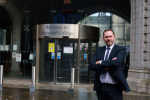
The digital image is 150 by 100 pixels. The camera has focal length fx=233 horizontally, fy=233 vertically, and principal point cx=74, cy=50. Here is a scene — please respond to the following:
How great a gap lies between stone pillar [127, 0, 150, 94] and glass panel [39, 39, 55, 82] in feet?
13.7

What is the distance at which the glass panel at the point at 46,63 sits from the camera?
39.8 feet

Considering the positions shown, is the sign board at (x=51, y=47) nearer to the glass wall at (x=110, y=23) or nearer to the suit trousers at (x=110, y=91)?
the glass wall at (x=110, y=23)

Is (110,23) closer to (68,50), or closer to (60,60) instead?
(68,50)

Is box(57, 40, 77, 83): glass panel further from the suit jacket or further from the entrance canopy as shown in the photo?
the suit jacket

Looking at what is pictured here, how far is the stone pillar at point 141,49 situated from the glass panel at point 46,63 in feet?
13.7

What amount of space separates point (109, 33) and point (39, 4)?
1166 centimetres

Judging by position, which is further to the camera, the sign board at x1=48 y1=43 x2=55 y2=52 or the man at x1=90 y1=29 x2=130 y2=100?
the sign board at x1=48 y1=43 x2=55 y2=52

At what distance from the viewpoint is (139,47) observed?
9891mm

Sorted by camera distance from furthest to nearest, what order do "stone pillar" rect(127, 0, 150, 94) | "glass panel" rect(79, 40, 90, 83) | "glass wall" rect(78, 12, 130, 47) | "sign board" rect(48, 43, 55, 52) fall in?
"glass wall" rect(78, 12, 130, 47) < "glass panel" rect(79, 40, 90, 83) < "sign board" rect(48, 43, 55, 52) < "stone pillar" rect(127, 0, 150, 94)

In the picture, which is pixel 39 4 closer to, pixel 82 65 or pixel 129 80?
pixel 82 65

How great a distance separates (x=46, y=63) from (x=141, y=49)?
16.5ft

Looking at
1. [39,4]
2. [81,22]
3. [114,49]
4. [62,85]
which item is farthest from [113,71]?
[39,4]

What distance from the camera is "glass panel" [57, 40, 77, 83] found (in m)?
12.0

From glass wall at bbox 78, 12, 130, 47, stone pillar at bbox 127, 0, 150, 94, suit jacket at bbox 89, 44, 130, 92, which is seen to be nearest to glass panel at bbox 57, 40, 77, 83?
glass wall at bbox 78, 12, 130, 47
